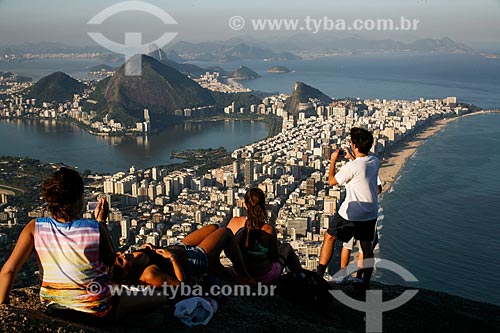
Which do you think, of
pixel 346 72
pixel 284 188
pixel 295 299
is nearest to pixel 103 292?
pixel 295 299

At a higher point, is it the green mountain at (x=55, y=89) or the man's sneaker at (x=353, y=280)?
the green mountain at (x=55, y=89)

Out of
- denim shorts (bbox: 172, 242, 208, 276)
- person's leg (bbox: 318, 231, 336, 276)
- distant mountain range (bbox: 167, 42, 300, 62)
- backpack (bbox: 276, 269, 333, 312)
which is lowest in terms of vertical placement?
backpack (bbox: 276, 269, 333, 312)

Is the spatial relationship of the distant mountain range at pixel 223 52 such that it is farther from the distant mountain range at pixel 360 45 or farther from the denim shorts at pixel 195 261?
the denim shorts at pixel 195 261

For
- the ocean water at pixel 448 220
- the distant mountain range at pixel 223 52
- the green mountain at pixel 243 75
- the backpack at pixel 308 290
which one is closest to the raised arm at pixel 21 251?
the backpack at pixel 308 290

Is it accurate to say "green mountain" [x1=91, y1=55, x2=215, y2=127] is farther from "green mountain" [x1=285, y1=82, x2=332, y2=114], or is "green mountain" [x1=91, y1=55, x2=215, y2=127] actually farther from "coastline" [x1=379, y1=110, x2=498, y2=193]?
"coastline" [x1=379, y1=110, x2=498, y2=193]

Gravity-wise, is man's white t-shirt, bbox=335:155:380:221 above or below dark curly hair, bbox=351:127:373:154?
below

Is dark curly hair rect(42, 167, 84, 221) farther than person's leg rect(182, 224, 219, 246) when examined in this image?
No

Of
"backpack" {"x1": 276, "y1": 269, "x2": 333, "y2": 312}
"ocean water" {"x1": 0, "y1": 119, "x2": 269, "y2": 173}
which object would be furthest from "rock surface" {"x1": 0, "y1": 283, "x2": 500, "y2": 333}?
"ocean water" {"x1": 0, "y1": 119, "x2": 269, "y2": 173}

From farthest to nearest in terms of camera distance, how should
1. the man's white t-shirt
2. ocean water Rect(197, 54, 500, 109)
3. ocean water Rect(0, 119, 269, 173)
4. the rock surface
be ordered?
ocean water Rect(197, 54, 500, 109)
ocean water Rect(0, 119, 269, 173)
the man's white t-shirt
the rock surface
